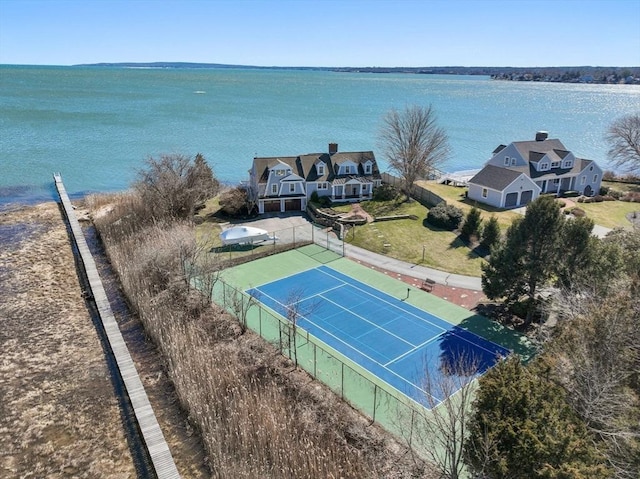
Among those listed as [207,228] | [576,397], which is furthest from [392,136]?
[576,397]

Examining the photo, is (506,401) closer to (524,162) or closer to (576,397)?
(576,397)

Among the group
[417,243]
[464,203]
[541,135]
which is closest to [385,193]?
[464,203]

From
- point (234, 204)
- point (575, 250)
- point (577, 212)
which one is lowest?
point (577, 212)

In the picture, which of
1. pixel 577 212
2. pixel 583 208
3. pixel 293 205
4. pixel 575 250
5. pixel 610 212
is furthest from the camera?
pixel 583 208

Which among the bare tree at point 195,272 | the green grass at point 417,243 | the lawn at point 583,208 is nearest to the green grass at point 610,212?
the lawn at point 583,208

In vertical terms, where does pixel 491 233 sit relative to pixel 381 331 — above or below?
above

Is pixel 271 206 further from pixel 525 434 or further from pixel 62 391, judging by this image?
pixel 525 434

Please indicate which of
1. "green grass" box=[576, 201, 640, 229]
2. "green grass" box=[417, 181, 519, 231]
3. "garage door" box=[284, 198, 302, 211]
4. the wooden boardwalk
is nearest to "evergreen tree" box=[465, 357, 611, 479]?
the wooden boardwalk

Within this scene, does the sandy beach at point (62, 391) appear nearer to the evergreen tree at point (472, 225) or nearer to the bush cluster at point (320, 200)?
the bush cluster at point (320, 200)
